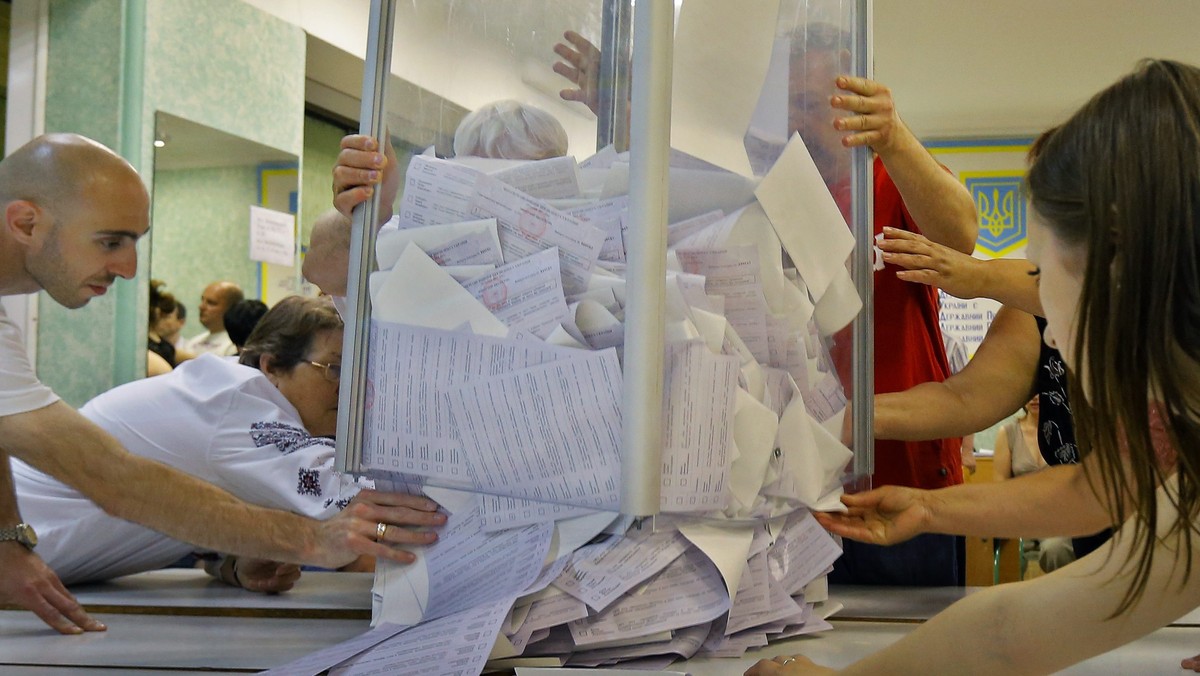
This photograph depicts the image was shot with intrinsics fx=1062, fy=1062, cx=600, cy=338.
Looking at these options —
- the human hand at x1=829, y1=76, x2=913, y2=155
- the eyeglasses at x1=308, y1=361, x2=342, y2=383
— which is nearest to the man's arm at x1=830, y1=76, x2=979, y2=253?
the human hand at x1=829, y1=76, x2=913, y2=155

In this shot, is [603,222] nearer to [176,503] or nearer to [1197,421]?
[1197,421]

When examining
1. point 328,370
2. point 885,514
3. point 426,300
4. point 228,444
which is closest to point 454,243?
point 426,300

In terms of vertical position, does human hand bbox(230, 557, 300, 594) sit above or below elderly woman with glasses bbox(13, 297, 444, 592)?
below

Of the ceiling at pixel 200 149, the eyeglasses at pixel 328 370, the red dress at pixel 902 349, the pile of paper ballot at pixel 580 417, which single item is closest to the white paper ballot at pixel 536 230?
the pile of paper ballot at pixel 580 417

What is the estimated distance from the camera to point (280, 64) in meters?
3.71

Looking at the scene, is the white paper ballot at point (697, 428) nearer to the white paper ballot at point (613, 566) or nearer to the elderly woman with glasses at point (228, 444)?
the white paper ballot at point (613, 566)

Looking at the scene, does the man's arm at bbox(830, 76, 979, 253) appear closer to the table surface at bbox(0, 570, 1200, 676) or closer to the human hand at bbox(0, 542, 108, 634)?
the table surface at bbox(0, 570, 1200, 676)

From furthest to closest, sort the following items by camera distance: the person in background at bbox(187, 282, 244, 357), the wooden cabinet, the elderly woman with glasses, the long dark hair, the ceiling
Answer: the person in background at bbox(187, 282, 244, 357), the ceiling, the wooden cabinet, the elderly woman with glasses, the long dark hair

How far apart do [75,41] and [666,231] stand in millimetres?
2848

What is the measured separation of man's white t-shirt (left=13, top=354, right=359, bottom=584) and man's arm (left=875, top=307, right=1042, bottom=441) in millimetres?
780

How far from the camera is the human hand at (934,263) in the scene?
1.19 meters

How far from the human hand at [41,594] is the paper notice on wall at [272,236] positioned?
2.65 metres

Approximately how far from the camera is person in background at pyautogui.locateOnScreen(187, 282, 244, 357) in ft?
12.2

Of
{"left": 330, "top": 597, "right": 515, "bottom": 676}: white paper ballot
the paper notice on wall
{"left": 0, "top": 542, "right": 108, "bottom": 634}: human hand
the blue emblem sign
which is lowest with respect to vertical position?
{"left": 0, "top": 542, "right": 108, "bottom": 634}: human hand
